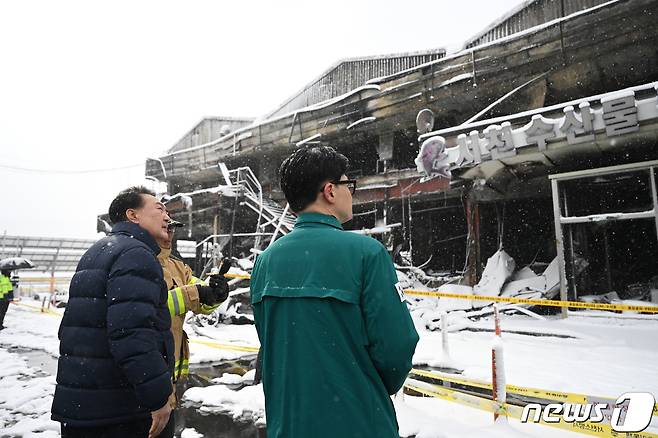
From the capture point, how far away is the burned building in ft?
28.7

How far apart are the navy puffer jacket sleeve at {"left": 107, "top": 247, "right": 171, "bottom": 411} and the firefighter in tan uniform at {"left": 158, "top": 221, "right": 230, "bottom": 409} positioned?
559 mm

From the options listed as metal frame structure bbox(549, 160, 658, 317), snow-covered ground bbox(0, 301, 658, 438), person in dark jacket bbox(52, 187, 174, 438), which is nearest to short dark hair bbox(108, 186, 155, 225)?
person in dark jacket bbox(52, 187, 174, 438)

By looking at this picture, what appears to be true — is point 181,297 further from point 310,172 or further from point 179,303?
point 310,172

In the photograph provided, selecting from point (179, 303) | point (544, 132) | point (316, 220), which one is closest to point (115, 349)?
point (179, 303)

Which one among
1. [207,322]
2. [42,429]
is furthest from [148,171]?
[42,429]

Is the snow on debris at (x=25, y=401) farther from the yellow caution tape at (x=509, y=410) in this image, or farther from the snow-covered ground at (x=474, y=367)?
the yellow caution tape at (x=509, y=410)

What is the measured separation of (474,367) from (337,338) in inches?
219

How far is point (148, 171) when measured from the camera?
25719mm

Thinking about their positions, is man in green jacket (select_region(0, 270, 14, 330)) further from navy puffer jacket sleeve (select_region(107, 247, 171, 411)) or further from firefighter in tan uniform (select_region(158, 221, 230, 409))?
navy puffer jacket sleeve (select_region(107, 247, 171, 411))

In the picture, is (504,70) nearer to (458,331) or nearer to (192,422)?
(458,331)

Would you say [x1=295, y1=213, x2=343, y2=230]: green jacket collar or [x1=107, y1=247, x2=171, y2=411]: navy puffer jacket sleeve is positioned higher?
[x1=295, y1=213, x2=343, y2=230]: green jacket collar

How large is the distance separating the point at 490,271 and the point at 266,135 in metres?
11.9

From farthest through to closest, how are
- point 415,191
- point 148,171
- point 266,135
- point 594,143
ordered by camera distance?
point 148,171, point 266,135, point 415,191, point 594,143

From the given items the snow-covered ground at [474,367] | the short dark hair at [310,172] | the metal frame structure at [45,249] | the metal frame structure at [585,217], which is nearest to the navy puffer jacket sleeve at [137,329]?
the short dark hair at [310,172]
